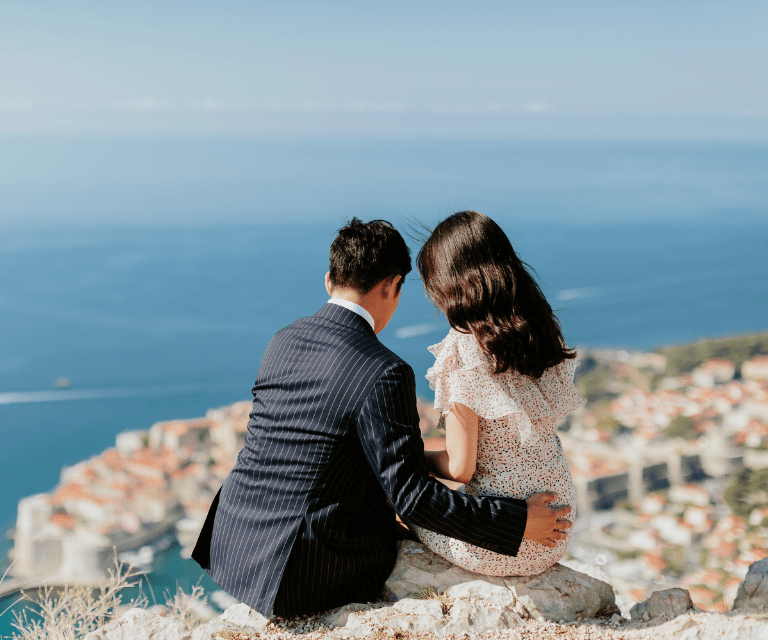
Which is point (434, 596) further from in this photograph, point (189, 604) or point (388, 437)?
point (189, 604)

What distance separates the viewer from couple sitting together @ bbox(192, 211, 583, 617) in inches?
50.5

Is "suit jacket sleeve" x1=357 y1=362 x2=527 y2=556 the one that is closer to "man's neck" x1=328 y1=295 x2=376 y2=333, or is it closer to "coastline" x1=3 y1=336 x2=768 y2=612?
"man's neck" x1=328 y1=295 x2=376 y2=333

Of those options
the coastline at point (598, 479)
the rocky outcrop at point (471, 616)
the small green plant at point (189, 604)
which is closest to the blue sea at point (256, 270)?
the coastline at point (598, 479)

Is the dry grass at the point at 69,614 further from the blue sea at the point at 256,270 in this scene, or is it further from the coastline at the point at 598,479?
the blue sea at the point at 256,270

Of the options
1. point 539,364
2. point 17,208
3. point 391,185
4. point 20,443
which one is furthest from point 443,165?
point 539,364

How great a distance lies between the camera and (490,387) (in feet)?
4.48

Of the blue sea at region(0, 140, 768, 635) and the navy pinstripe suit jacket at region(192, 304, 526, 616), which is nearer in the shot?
the navy pinstripe suit jacket at region(192, 304, 526, 616)

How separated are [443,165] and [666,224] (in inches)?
1153

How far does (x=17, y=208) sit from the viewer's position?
61.5m

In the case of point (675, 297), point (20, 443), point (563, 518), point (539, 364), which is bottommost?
point (20, 443)

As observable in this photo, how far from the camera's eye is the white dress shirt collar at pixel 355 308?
1.39m

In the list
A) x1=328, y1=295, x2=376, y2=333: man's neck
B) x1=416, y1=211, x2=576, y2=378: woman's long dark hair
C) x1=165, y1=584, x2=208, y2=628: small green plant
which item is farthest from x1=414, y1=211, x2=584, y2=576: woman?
x1=165, y1=584, x2=208, y2=628: small green plant

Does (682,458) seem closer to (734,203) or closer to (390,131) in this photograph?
(734,203)

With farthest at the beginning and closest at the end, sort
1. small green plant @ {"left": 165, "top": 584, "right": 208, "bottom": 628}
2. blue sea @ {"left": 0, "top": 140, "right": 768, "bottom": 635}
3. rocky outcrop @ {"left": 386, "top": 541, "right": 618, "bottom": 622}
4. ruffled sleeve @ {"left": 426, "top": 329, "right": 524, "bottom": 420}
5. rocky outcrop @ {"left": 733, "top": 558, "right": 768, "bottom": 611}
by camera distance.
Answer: blue sea @ {"left": 0, "top": 140, "right": 768, "bottom": 635} < small green plant @ {"left": 165, "top": 584, "right": 208, "bottom": 628} < rocky outcrop @ {"left": 733, "top": 558, "right": 768, "bottom": 611} < rocky outcrop @ {"left": 386, "top": 541, "right": 618, "bottom": 622} < ruffled sleeve @ {"left": 426, "top": 329, "right": 524, "bottom": 420}
